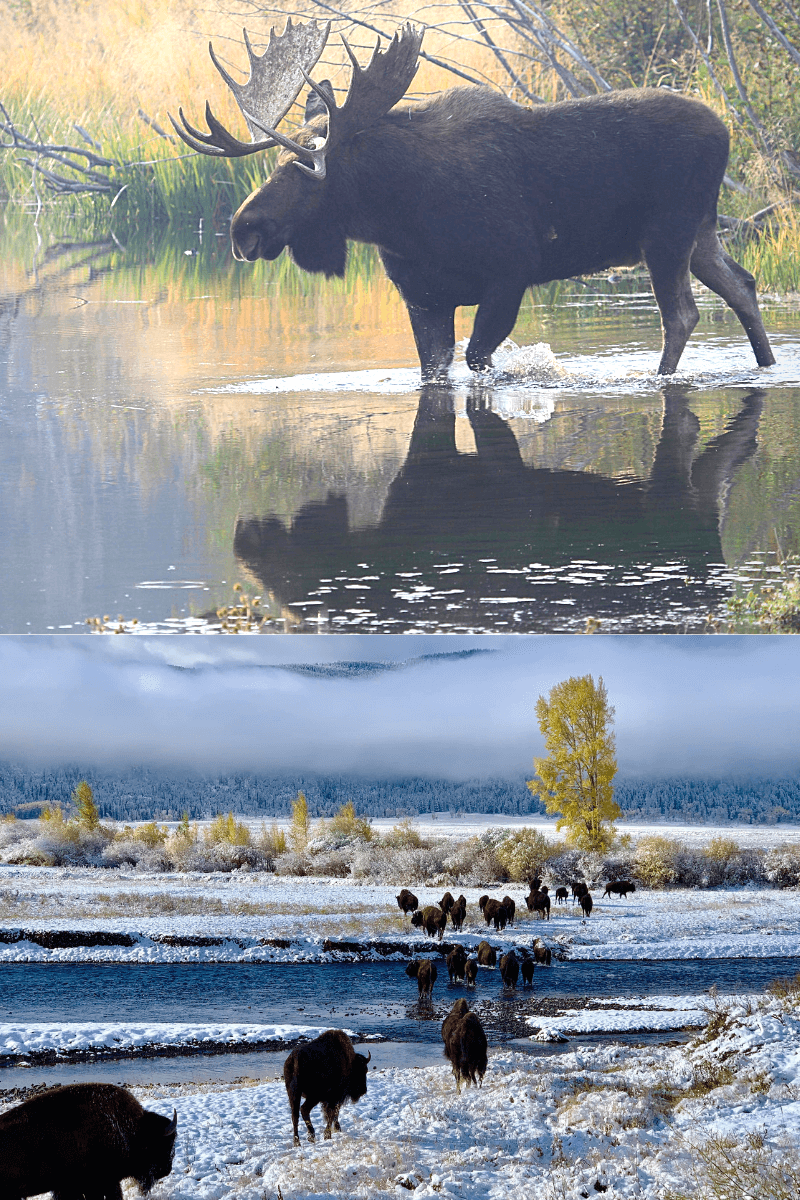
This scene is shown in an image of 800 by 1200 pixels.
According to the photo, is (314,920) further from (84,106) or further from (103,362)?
(84,106)

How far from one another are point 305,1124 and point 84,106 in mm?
3906

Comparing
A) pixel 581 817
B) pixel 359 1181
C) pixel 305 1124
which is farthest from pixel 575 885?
pixel 359 1181

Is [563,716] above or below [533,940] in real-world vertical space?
above

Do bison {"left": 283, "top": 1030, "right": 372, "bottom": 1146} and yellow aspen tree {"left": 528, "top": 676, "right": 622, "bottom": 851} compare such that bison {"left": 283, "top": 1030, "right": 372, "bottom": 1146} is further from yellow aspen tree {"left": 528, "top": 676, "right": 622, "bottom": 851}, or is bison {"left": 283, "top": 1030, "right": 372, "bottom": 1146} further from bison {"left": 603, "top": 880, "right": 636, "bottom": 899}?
bison {"left": 603, "top": 880, "right": 636, "bottom": 899}

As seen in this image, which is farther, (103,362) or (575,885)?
(575,885)

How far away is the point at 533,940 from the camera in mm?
7320

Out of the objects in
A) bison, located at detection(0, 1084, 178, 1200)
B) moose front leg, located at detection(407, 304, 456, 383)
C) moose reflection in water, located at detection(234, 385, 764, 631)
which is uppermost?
moose front leg, located at detection(407, 304, 456, 383)

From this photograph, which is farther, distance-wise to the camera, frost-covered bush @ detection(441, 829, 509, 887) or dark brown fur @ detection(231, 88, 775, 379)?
frost-covered bush @ detection(441, 829, 509, 887)

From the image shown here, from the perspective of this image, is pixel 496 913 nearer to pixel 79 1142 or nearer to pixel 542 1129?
pixel 542 1129

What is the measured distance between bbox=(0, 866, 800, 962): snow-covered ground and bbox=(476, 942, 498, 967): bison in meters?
0.39

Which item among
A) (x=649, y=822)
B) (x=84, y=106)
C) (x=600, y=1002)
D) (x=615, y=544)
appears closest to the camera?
(x=615, y=544)

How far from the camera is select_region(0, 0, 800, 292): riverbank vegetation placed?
4.21 metres

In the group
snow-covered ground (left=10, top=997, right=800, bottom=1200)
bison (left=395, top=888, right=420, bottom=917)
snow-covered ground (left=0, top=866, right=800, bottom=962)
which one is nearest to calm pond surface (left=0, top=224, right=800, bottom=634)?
snow-covered ground (left=10, top=997, right=800, bottom=1200)

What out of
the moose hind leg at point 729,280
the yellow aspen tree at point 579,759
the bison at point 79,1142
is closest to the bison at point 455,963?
the yellow aspen tree at point 579,759
